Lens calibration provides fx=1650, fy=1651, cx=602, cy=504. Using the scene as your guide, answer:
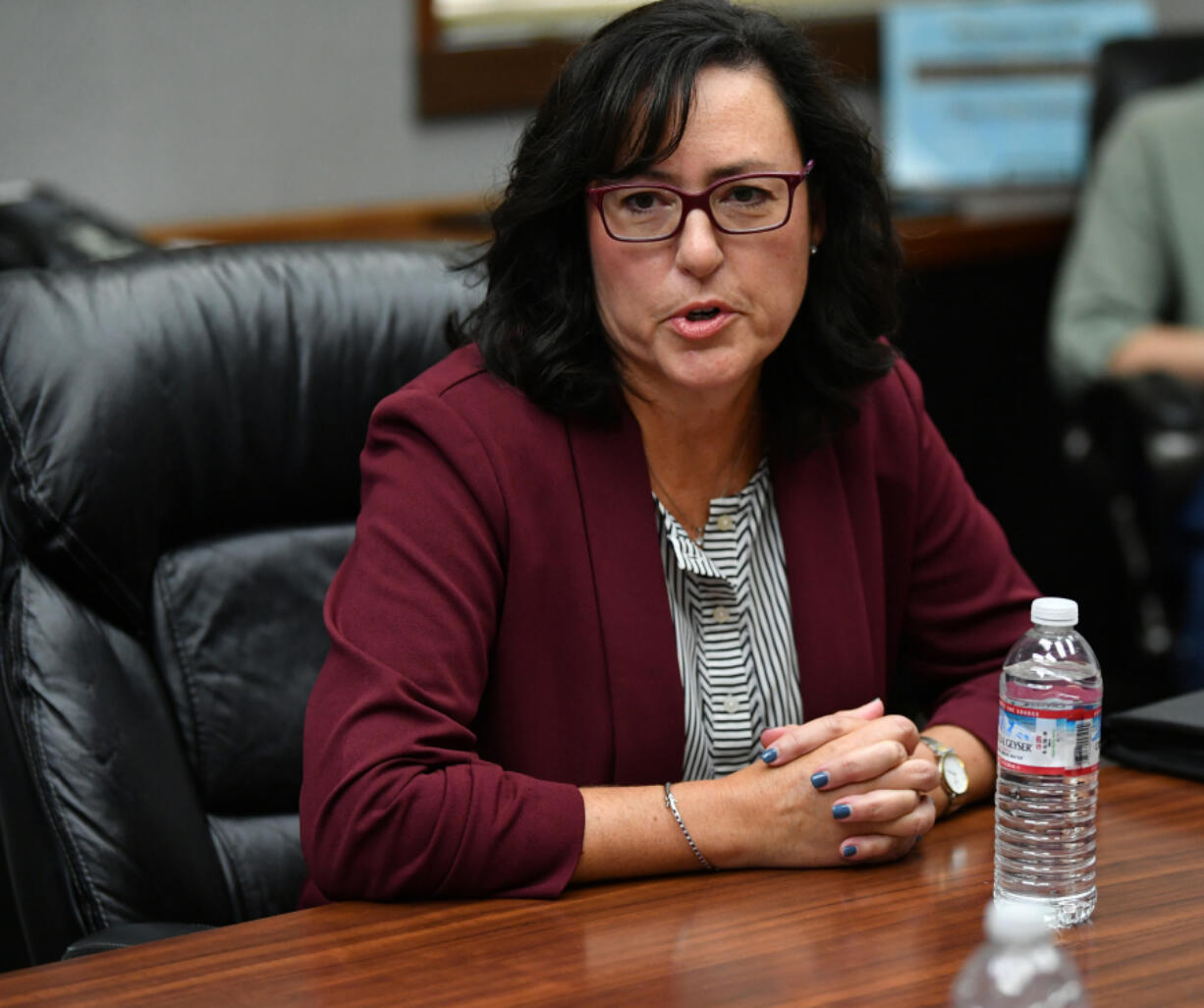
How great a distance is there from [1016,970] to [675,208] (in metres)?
0.75

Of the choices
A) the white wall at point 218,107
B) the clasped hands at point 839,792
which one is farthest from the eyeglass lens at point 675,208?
the white wall at point 218,107

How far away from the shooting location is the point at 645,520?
4.47 feet

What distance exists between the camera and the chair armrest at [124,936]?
1189 millimetres

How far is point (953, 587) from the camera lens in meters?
1.53

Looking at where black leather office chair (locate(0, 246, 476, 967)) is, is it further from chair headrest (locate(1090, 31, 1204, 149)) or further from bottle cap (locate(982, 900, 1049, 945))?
chair headrest (locate(1090, 31, 1204, 149))

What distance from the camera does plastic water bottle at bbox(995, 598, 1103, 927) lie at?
42.1 inches

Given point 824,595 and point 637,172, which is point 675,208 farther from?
point 824,595

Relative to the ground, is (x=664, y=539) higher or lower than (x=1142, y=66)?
lower

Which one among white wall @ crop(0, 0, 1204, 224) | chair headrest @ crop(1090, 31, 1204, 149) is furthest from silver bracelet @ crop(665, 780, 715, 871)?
chair headrest @ crop(1090, 31, 1204, 149)

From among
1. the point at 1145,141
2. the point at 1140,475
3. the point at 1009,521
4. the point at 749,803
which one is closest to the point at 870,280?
the point at 749,803

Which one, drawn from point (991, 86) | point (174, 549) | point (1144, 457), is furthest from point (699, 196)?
point (991, 86)

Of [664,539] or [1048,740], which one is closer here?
[1048,740]

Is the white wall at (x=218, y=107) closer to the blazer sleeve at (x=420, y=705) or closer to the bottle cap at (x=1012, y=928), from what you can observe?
the blazer sleeve at (x=420, y=705)

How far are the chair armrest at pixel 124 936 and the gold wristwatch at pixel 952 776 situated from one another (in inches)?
22.6
